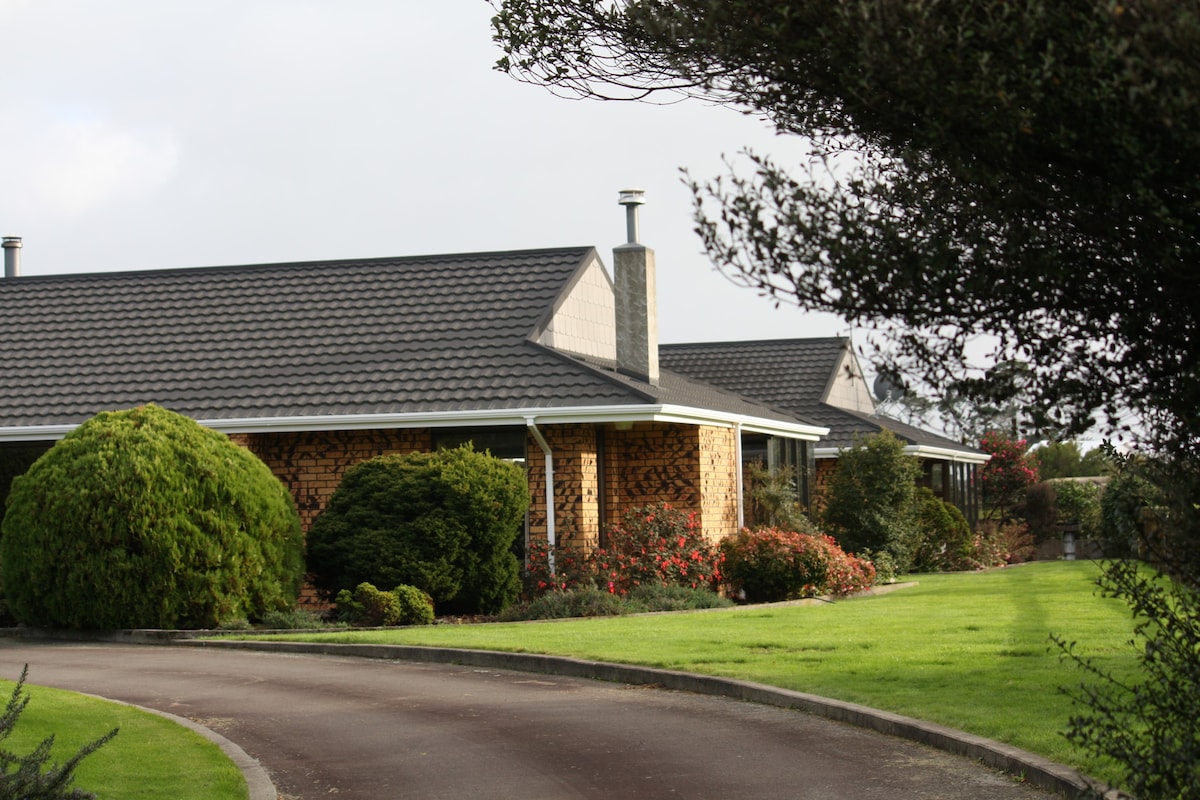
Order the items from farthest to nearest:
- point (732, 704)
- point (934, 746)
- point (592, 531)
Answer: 1. point (592, 531)
2. point (732, 704)
3. point (934, 746)

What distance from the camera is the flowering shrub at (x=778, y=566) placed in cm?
2283

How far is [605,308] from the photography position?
2711cm

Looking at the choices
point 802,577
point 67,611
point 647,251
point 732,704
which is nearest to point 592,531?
point 802,577

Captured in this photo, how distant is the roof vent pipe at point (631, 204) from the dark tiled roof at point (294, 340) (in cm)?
106

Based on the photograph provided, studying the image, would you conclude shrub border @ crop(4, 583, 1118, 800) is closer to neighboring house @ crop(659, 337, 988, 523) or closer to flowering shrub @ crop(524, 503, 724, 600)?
flowering shrub @ crop(524, 503, 724, 600)

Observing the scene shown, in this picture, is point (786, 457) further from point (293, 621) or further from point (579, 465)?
point (293, 621)

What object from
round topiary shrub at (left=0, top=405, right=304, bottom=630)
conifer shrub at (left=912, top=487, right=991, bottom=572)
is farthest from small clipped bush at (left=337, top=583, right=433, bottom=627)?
conifer shrub at (left=912, top=487, right=991, bottom=572)

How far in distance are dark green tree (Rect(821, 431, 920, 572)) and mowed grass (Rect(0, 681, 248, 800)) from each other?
64.5ft

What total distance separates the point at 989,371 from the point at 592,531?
1585cm

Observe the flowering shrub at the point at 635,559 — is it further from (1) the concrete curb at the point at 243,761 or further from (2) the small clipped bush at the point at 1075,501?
(2) the small clipped bush at the point at 1075,501

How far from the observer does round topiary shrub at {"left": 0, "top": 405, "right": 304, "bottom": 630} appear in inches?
715

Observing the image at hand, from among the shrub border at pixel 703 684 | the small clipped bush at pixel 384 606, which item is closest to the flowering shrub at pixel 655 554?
the shrub border at pixel 703 684

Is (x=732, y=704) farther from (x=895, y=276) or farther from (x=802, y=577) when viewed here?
(x=802, y=577)

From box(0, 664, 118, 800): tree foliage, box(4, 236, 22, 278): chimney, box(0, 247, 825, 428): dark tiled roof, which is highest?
box(4, 236, 22, 278): chimney
